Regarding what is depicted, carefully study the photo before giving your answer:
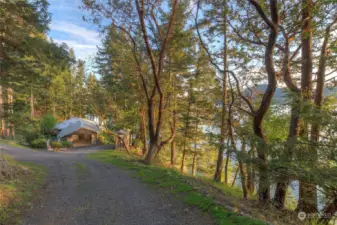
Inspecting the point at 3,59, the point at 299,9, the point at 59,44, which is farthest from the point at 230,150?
the point at 3,59

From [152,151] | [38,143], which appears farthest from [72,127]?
[152,151]

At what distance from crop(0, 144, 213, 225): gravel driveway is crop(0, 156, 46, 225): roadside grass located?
20 cm

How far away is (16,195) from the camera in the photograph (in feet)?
15.0

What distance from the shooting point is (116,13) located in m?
8.62

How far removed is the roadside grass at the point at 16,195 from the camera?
365cm

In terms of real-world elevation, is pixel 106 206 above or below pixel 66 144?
above

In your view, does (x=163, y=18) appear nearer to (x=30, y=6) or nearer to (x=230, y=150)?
(x=30, y=6)

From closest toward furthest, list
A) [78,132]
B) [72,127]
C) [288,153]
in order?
[288,153] → [72,127] → [78,132]

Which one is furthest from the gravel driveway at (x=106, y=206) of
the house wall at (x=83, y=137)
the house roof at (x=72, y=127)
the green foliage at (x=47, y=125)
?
the green foliage at (x=47, y=125)

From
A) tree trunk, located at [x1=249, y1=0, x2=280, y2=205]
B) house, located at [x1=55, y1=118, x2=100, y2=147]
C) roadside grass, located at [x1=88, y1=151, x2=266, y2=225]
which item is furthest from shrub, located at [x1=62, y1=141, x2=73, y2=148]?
tree trunk, located at [x1=249, y1=0, x2=280, y2=205]

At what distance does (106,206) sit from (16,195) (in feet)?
7.53

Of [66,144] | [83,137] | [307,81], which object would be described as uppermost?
[307,81]

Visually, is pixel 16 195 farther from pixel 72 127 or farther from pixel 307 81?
pixel 72 127

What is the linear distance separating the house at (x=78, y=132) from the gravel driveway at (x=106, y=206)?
17.8m
